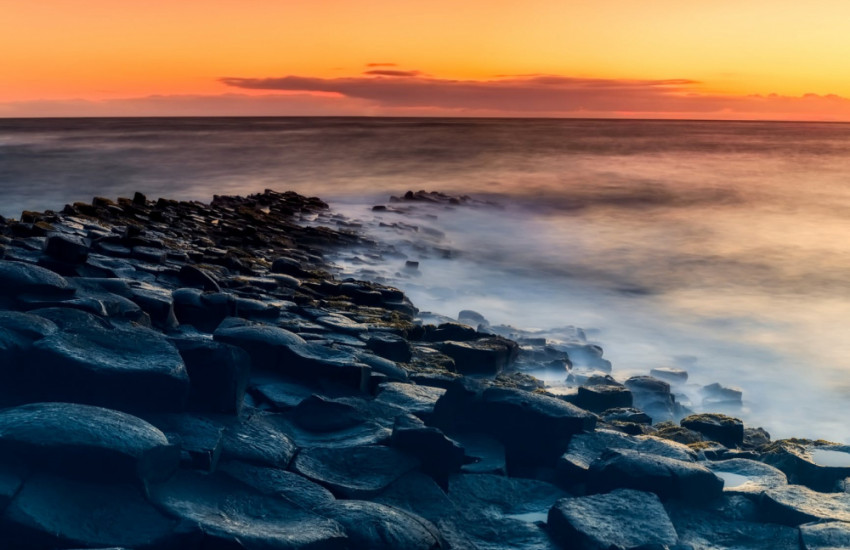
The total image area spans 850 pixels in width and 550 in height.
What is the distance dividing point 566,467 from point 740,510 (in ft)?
3.88

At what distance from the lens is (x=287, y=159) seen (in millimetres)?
51156

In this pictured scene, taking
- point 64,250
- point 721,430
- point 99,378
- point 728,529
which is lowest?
point 721,430

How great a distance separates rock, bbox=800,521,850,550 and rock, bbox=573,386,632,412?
2.82 m

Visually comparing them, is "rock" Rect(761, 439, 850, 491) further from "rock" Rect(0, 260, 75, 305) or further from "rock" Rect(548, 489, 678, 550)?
"rock" Rect(0, 260, 75, 305)

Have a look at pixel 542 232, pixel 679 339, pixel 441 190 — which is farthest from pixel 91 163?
pixel 679 339

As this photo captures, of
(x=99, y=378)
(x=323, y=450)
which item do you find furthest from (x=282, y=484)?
(x=99, y=378)

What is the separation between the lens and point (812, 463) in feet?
21.6

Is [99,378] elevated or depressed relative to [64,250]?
depressed

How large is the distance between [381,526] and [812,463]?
3.90 metres

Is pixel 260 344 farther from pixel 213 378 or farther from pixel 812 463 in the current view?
pixel 812 463

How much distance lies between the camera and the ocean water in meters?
12.5

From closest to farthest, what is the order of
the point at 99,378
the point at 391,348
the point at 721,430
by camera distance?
the point at 99,378 → the point at 721,430 → the point at 391,348

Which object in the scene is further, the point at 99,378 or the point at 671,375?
the point at 671,375

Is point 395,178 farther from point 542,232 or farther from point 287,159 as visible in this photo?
point 542,232
